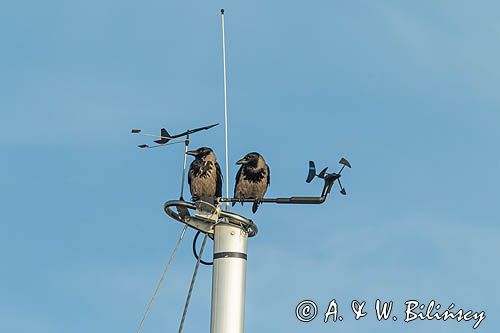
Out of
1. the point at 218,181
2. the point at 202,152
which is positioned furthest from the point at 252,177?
Answer: the point at 202,152

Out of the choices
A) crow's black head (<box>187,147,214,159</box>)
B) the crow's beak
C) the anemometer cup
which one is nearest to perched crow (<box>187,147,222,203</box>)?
crow's black head (<box>187,147,214,159</box>)

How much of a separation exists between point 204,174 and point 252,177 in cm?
85

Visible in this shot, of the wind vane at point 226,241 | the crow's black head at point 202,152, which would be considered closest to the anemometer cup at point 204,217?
the wind vane at point 226,241

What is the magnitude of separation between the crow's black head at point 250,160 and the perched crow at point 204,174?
1.42 feet

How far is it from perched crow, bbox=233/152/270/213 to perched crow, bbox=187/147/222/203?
387 mm

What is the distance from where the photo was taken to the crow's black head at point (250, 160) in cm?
1490

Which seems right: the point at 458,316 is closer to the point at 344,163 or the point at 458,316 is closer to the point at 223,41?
the point at 344,163

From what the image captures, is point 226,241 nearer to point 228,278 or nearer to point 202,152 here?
point 228,278

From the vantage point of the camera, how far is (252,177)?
14891 millimetres

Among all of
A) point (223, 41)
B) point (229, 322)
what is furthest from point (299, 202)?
point (223, 41)

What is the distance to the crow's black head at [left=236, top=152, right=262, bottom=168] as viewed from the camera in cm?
1490

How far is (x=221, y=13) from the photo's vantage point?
45.0ft

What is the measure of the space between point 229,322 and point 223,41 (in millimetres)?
4851

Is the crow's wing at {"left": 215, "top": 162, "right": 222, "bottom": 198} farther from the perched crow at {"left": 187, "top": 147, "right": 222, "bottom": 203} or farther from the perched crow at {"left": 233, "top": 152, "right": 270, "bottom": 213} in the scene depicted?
the perched crow at {"left": 233, "top": 152, "right": 270, "bottom": 213}
